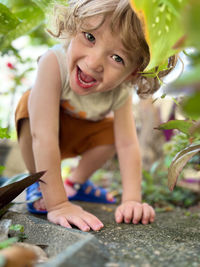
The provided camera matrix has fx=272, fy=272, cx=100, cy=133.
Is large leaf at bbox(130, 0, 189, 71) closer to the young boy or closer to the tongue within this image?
the young boy

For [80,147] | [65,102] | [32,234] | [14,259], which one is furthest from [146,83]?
[14,259]

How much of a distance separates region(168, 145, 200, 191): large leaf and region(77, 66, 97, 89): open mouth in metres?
0.52

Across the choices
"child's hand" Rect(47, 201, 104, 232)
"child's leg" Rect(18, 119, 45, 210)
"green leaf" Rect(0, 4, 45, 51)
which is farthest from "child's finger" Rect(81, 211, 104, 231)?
"green leaf" Rect(0, 4, 45, 51)

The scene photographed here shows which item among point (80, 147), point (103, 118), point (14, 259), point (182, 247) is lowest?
point (182, 247)

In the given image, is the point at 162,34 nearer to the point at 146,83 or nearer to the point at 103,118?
the point at 146,83

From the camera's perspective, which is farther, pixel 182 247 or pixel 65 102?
pixel 65 102

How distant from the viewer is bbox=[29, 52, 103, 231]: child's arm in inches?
39.2

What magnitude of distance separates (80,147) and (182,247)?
1142 mm

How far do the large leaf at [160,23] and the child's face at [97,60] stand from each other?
1.44ft

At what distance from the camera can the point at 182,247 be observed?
29.1 inches

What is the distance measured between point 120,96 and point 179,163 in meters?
0.77

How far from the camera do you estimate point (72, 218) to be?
3.19 feet

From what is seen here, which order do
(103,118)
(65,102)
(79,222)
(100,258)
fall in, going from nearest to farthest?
1. (100,258)
2. (79,222)
3. (65,102)
4. (103,118)

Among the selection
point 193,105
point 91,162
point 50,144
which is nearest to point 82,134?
point 91,162
